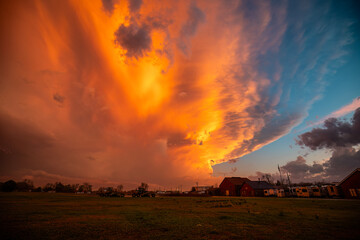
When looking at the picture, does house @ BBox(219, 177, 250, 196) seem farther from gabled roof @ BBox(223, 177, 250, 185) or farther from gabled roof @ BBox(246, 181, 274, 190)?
gabled roof @ BBox(246, 181, 274, 190)

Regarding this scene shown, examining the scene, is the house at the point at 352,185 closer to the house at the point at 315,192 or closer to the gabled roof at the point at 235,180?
the house at the point at 315,192

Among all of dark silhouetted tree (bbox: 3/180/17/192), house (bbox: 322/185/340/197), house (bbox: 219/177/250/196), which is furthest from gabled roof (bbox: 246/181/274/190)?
dark silhouetted tree (bbox: 3/180/17/192)

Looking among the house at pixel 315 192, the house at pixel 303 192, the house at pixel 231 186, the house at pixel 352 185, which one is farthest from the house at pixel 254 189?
the house at pixel 352 185

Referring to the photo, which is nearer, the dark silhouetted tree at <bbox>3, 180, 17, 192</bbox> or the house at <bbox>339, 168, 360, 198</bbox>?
the house at <bbox>339, 168, 360, 198</bbox>

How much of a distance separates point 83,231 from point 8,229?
4702mm

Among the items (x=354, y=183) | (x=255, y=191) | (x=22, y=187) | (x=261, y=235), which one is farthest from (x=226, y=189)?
(x=22, y=187)

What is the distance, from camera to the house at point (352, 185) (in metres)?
46.6

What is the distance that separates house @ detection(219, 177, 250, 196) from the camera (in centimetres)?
9041

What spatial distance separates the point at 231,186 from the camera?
306 feet

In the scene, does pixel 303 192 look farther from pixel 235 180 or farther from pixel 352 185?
pixel 235 180

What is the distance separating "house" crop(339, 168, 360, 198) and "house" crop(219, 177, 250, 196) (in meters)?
46.9

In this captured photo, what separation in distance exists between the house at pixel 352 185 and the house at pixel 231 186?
154ft

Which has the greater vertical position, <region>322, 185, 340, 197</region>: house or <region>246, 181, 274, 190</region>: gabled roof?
<region>246, 181, 274, 190</region>: gabled roof

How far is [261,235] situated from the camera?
9.75 meters
